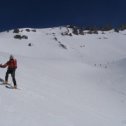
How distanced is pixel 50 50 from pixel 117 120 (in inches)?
2898

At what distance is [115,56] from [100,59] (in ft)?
20.8

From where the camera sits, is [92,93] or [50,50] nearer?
[92,93]

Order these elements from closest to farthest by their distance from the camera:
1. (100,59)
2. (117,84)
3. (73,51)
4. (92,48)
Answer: (117,84)
(100,59)
(73,51)
(92,48)

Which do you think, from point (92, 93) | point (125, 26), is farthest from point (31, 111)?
point (125, 26)

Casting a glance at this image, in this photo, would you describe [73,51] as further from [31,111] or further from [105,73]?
[31,111]

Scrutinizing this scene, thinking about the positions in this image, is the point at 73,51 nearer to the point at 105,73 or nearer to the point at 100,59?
the point at 100,59

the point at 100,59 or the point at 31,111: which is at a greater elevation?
the point at 31,111

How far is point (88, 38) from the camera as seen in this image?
378 feet

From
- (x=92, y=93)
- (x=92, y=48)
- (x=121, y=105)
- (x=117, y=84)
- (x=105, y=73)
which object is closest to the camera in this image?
(x=121, y=105)

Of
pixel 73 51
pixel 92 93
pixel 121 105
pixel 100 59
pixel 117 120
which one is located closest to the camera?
pixel 117 120

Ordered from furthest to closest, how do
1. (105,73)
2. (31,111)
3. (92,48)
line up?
(92,48)
(105,73)
(31,111)

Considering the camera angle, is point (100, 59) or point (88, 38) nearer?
point (100, 59)

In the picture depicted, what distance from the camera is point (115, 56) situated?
303 ft

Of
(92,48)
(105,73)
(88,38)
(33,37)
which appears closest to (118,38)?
(88,38)
